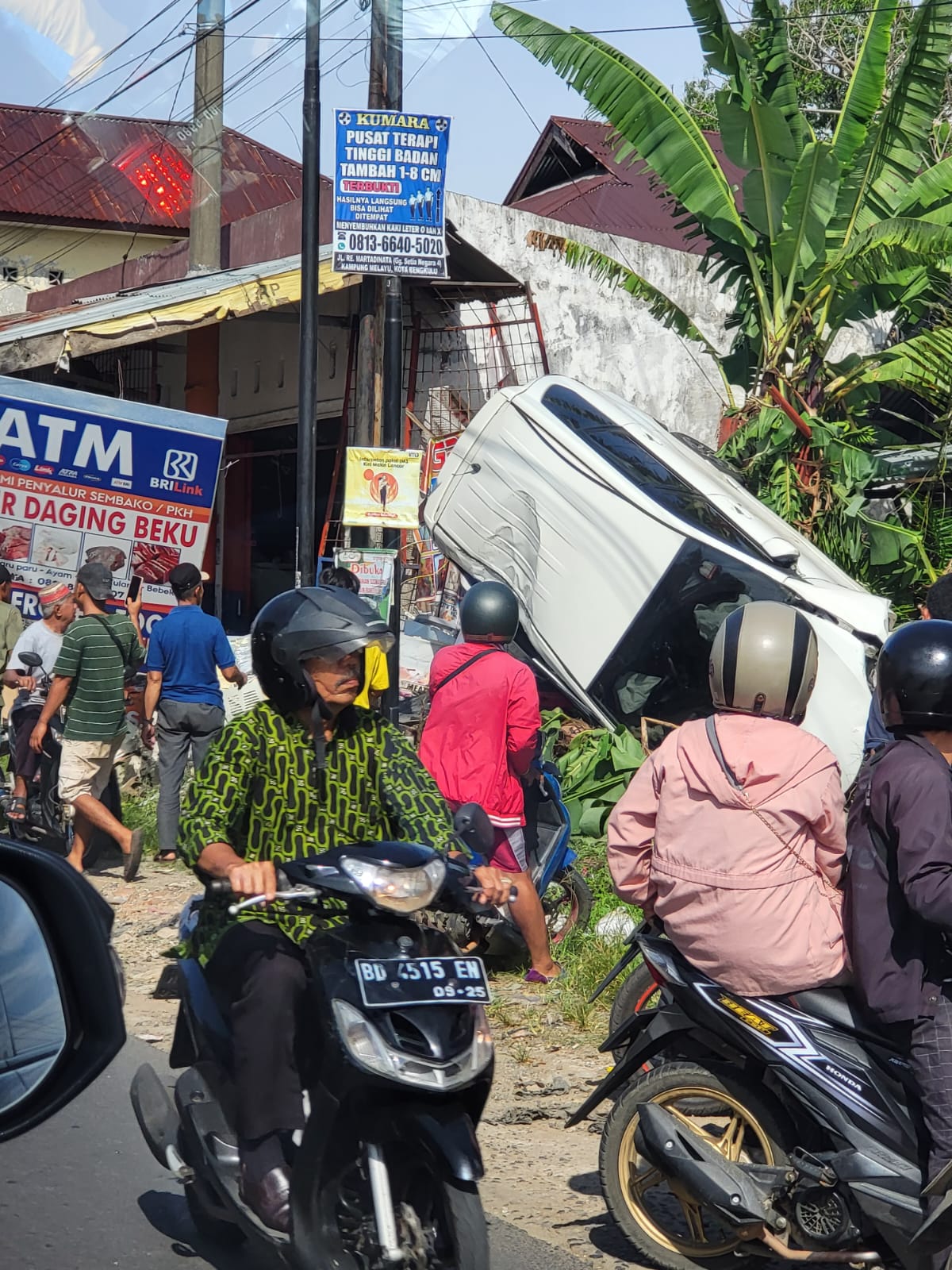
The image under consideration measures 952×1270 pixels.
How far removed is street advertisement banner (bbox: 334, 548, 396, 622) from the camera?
9.62m

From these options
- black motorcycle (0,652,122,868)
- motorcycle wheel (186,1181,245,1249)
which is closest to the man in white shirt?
black motorcycle (0,652,122,868)

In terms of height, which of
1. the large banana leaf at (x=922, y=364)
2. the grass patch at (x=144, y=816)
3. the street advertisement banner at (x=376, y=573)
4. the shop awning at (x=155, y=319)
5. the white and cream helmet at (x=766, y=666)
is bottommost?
the grass patch at (x=144, y=816)

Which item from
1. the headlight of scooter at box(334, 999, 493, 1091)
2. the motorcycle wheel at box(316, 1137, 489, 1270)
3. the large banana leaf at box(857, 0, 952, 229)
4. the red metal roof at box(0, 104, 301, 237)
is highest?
the red metal roof at box(0, 104, 301, 237)

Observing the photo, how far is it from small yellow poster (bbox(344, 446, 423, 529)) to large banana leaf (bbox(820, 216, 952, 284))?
132 inches

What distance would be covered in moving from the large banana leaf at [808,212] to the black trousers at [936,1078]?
7843 mm

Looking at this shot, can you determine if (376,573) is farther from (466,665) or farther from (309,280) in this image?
(466,665)

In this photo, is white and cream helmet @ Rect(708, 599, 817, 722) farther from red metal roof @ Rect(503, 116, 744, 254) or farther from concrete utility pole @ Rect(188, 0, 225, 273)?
concrete utility pole @ Rect(188, 0, 225, 273)

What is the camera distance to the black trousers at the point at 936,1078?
3074mm

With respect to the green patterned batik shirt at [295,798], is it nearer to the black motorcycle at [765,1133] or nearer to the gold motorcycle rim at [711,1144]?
the black motorcycle at [765,1133]

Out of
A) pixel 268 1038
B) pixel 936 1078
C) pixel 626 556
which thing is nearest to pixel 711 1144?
pixel 936 1078

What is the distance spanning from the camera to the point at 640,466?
9.34m

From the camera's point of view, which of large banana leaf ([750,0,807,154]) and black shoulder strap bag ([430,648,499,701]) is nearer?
black shoulder strap bag ([430,648,499,701])

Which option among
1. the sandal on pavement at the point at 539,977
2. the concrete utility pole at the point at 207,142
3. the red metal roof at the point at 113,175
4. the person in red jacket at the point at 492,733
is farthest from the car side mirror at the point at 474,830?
the red metal roof at the point at 113,175

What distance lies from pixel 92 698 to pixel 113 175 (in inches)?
974
